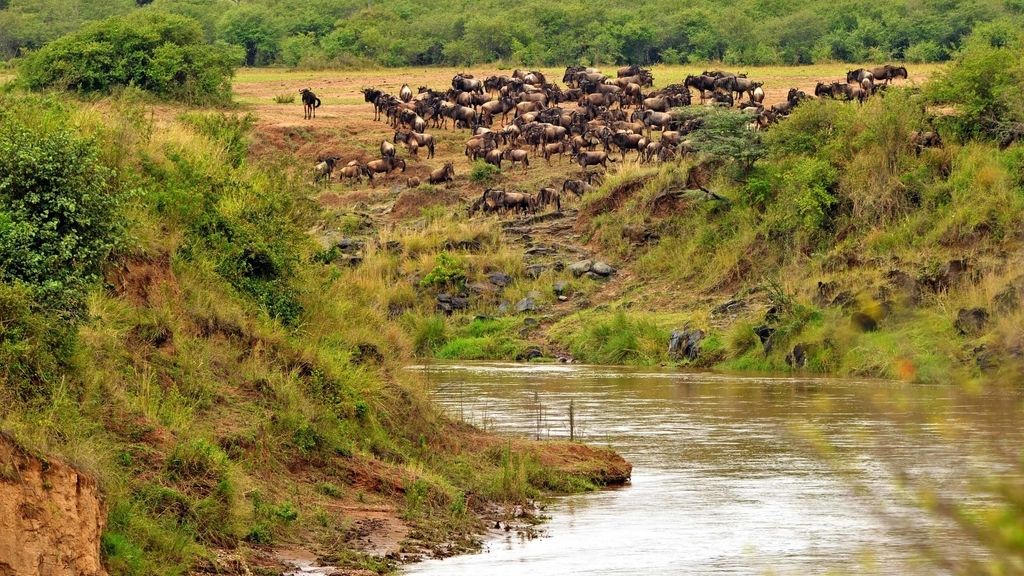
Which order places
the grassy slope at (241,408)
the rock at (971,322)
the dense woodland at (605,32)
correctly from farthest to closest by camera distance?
the dense woodland at (605,32) → the rock at (971,322) → the grassy slope at (241,408)

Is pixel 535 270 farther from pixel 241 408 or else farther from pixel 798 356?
pixel 241 408

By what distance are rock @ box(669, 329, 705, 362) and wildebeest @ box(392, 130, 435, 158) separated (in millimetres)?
15846

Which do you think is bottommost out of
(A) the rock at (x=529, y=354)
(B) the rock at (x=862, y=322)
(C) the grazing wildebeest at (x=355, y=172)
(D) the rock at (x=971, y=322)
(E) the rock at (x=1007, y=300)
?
(A) the rock at (x=529, y=354)

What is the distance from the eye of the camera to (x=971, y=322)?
28.2 metres

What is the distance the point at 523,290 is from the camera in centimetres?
3784

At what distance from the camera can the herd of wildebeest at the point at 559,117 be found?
43938 mm

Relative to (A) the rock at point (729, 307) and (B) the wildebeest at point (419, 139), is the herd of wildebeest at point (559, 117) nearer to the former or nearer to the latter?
(B) the wildebeest at point (419, 139)

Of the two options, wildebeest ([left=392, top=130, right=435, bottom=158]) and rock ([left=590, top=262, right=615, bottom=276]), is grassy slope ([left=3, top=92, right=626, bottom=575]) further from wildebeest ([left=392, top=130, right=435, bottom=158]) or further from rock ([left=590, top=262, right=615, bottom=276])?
wildebeest ([left=392, top=130, right=435, bottom=158])

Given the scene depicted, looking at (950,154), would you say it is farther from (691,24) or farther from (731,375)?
(691,24)

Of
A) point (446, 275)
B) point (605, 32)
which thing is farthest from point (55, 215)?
point (605, 32)

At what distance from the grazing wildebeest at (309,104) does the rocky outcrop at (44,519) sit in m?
41.7

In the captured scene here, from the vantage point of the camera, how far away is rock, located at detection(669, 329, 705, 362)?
32.6 metres

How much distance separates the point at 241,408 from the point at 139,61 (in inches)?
1460

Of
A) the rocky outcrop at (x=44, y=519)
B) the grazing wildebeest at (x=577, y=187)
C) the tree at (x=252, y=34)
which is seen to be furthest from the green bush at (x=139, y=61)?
the rocky outcrop at (x=44, y=519)
